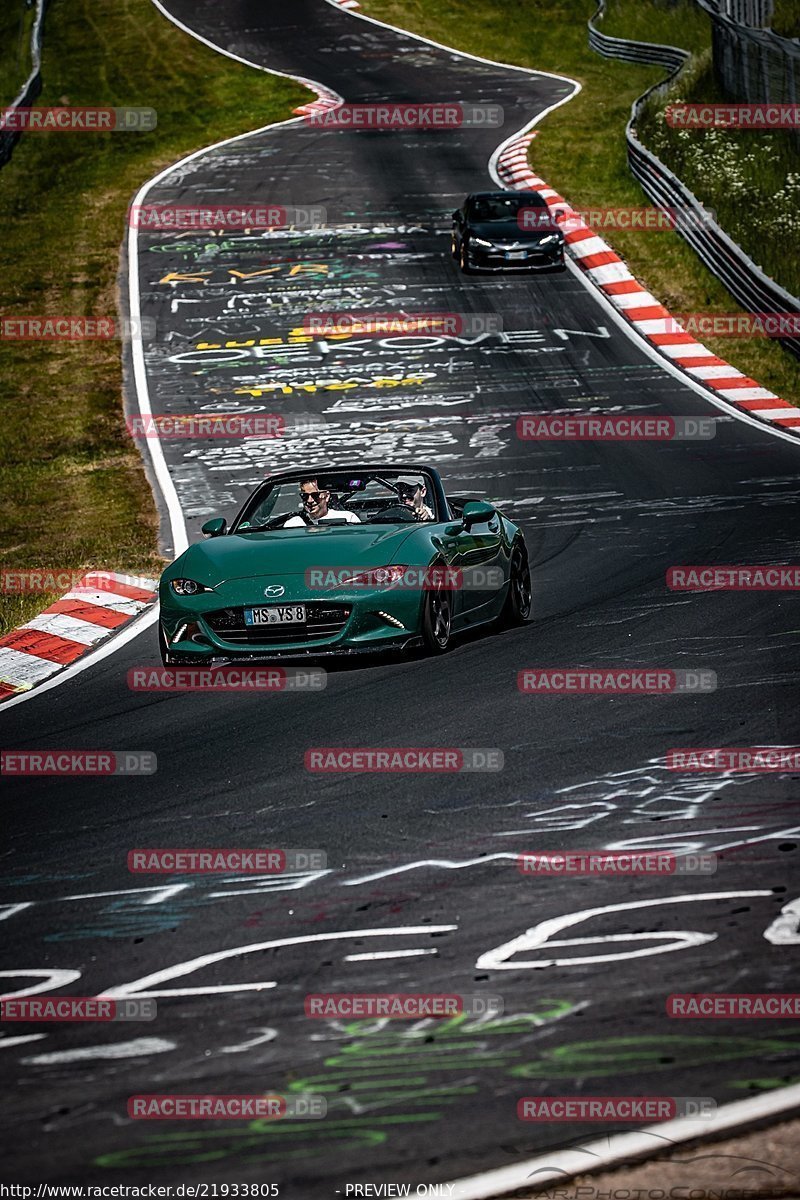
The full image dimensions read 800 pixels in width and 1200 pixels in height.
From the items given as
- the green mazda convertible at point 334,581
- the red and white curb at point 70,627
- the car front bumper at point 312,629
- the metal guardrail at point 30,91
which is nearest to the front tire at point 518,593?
the green mazda convertible at point 334,581

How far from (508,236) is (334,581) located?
2024 centimetres

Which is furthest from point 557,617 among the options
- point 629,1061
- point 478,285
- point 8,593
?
point 478,285

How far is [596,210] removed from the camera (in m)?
33.4

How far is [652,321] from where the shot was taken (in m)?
26.6

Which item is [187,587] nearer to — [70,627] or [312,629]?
[312,629]

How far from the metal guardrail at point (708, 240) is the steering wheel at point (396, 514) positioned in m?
13.4

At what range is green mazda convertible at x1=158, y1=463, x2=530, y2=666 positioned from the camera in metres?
10.1

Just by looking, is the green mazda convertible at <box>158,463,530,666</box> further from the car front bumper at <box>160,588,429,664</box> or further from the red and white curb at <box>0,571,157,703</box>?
the red and white curb at <box>0,571,157,703</box>

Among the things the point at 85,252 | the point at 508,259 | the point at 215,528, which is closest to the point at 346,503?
the point at 215,528

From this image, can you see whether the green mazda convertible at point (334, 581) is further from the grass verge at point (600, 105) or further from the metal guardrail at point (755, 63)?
the metal guardrail at point (755, 63)

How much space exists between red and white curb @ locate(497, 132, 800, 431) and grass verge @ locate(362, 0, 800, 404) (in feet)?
0.84

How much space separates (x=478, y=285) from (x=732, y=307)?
15.3 ft

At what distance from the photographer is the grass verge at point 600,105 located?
26984 millimetres

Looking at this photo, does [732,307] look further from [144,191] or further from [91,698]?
[91,698]
